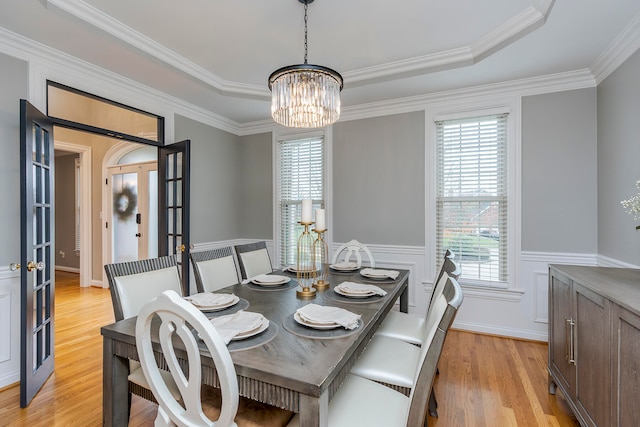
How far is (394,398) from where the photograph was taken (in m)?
1.34

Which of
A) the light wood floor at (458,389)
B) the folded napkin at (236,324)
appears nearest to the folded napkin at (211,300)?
the folded napkin at (236,324)

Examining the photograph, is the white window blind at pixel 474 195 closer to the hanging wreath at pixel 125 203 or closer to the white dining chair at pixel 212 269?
the white dining chair at pixel 212 269

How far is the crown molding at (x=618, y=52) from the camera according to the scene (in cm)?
219

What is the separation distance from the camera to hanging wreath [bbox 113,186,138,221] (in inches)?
198

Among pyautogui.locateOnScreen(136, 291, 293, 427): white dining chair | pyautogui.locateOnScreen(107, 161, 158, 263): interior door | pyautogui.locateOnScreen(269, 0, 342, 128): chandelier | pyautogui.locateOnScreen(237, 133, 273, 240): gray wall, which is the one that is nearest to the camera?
pyautogui.locateOnScreen(136, 291, 293, 427): white dining chair

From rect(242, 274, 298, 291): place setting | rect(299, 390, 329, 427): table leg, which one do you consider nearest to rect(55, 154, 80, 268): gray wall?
rect(242, 274, 298, 291): place setting

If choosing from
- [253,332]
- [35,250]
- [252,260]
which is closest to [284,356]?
[253,332]

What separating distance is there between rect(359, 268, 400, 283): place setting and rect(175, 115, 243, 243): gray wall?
93.7 inches

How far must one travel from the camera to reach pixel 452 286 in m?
1.33

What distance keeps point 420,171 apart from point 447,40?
135 cm

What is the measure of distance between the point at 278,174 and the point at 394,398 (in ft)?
11.1

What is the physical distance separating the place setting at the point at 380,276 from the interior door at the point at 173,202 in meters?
1.92

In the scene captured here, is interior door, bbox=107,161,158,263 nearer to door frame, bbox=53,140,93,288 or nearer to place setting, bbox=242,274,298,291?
door frame, bbox=53,140,93,288

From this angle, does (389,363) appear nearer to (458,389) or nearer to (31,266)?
(458,389)
